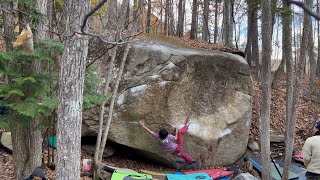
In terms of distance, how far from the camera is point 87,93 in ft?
18.6

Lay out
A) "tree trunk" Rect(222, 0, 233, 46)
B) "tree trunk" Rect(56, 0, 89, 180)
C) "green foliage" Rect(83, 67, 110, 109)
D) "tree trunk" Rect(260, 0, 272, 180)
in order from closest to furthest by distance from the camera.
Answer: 1. "tree trunk" Rect(56, 0, 89, 180)
2. "green foliage" Rect(83, 67, 110, 109)
3. "tree trunk" Rect(260, 0, 272, 180)
4. "tree trunk" Rect(222, 0, 233, 46)

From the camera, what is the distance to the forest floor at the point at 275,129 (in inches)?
293

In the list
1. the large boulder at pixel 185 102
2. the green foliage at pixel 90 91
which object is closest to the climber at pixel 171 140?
the large boulder at pixel 185 102

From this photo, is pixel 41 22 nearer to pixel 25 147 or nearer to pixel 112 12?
pixel 25 147

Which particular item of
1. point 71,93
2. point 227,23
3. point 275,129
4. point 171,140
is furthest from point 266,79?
point 227,23

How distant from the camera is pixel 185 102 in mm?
8938

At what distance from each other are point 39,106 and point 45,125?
1.30 m

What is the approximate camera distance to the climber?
8094mm

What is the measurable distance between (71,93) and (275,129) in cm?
853

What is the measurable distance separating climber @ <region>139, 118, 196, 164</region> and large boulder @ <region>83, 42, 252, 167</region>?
31 centimetres

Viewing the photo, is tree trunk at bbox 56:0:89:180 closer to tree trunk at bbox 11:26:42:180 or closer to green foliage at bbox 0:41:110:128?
green foliage at bbox 0:41:110:128

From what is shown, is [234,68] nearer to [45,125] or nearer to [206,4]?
[45,125]

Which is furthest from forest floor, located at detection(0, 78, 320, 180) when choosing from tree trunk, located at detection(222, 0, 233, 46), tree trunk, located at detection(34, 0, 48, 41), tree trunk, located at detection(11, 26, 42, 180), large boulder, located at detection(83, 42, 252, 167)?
tree trunk, located at detection(34, 0, 48, 41)

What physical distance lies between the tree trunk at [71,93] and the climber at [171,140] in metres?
3.64
